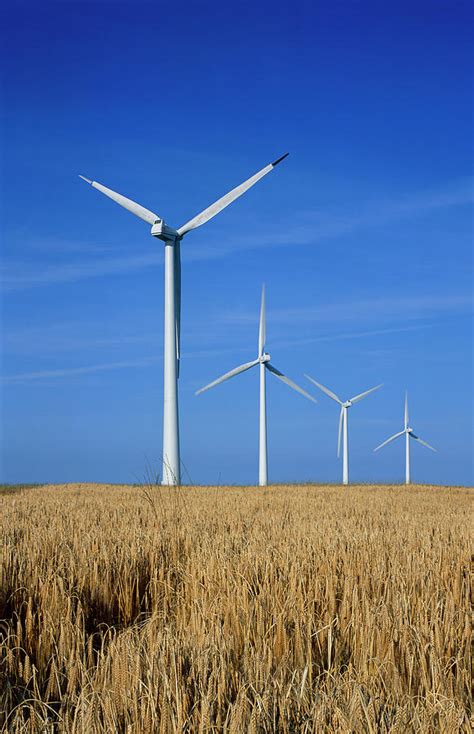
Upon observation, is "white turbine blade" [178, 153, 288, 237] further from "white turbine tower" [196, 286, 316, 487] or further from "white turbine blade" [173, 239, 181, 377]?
"white turbine tower" [196, 286, 316, 487]

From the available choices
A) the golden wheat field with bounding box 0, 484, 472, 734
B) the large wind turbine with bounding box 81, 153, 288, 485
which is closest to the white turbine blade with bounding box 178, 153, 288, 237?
the large wind turbine with bounding box 81, 153, 288, 485

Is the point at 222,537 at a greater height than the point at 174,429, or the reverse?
the point at 174,429

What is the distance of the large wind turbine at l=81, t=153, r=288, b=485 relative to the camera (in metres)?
31.0

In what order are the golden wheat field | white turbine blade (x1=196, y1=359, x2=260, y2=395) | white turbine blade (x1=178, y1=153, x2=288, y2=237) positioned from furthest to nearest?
1. white turbine blade (x1=196, y1=359, x2=260, y2=395)
2. white turbine blade (x1=178, y1=153, x2=288, y2=237)
3. the golden wheat field

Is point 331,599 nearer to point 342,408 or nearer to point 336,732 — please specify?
point 336,732

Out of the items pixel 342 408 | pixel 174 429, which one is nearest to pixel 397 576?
pixel 174 429

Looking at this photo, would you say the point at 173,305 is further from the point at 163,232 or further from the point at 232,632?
the point at 232,632

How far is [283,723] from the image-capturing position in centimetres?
316

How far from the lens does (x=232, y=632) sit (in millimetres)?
4883

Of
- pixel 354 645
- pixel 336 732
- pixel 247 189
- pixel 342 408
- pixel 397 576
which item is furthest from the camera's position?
pixel 342 408

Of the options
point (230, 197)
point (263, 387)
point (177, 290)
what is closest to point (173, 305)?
point (177, 290)

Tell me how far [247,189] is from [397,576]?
2560cm

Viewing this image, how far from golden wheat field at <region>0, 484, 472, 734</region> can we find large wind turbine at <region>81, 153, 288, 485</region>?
20.8 meters

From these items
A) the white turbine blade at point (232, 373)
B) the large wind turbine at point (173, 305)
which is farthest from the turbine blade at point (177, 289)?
the white turbine blade at point (232, 373)
